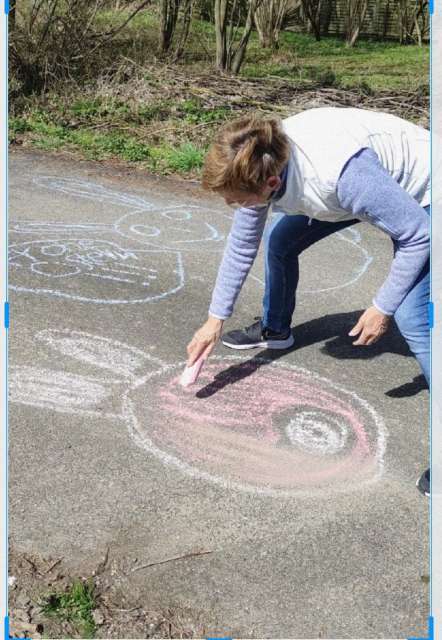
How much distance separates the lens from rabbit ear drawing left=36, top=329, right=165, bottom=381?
387 cm

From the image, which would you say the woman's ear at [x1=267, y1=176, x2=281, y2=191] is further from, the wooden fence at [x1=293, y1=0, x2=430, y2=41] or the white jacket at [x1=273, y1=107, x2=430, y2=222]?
the wooden fence at [x1=293, y1=0, x2=430, y2=41]

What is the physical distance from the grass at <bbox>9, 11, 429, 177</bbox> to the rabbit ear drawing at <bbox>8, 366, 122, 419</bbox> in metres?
4.29

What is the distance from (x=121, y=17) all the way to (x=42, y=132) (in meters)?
2.75

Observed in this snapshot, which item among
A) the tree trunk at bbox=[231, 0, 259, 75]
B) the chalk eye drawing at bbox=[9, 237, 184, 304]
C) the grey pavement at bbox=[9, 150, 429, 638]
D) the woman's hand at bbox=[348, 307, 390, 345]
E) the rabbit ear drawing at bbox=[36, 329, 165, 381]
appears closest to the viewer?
the grey pavement at bbox=[9, 150, 429, 638]

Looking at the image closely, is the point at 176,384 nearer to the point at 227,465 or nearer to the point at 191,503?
the point at 227,465

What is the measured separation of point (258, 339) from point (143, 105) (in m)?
5.84

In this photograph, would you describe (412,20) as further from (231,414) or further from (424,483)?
(424,483)

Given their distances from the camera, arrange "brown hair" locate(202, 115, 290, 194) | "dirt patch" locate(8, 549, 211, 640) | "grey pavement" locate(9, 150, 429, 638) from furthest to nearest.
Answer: "brown hair" locate(202, 115, 290, 194)
"grey pavement" locate(9, 150, 429, 638)
"dirt patch" locate(8, 549, 211, 640)

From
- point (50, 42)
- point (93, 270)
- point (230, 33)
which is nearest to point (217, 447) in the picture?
point (93, 270)

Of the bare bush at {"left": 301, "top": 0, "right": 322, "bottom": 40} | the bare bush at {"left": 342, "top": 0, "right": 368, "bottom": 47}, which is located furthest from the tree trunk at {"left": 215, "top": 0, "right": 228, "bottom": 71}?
the bare bush at {"left": 342, "top": 0, "right": 368, "bottom": 47}

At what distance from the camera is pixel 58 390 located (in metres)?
3.62

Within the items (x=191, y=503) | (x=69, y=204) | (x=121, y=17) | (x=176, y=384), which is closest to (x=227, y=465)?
(x=191, y=503)

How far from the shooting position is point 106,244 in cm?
550

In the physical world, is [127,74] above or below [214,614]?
above
